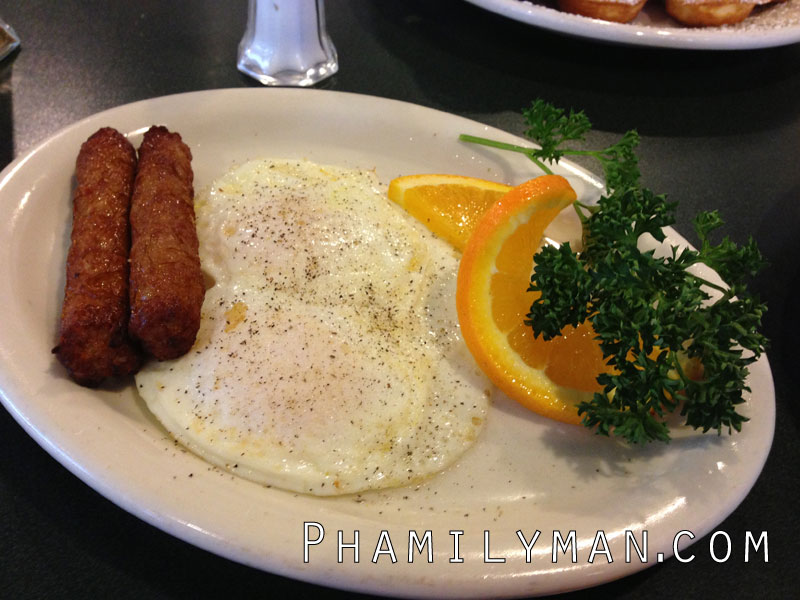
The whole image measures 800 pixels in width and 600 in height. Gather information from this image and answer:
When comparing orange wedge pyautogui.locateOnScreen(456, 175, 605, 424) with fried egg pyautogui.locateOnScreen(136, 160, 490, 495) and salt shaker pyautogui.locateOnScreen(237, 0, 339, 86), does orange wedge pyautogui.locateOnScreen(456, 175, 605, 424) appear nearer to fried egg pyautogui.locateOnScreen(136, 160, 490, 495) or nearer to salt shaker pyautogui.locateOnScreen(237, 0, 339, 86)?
fried egg pyautogui.locateOnScreen(136, 160, 490, 495)

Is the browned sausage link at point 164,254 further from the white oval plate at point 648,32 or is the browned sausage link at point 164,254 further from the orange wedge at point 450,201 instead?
the white oval plate at point 648,32

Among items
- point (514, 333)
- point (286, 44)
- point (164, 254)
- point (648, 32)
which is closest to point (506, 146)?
point (514, 333)

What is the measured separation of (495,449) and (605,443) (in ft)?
1.04

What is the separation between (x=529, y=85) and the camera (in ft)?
9.73

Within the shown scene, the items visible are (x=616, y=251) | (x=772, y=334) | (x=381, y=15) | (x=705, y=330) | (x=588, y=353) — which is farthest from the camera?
(x=381, y=15)

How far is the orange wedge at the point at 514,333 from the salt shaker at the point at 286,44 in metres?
1.45

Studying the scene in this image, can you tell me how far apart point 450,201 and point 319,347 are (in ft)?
2.45

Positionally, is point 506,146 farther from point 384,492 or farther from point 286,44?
point 384,492

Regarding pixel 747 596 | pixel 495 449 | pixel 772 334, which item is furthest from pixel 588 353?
pixel 772 334

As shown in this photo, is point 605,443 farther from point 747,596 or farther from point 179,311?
point 179,311

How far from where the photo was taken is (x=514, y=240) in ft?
5.72

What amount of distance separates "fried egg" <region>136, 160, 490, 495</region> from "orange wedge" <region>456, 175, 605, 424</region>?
5.6 inches

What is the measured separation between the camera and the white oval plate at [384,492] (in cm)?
125

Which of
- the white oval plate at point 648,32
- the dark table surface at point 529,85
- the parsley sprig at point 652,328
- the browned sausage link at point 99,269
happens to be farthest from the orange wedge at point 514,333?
the white oval plate at point 648,32
